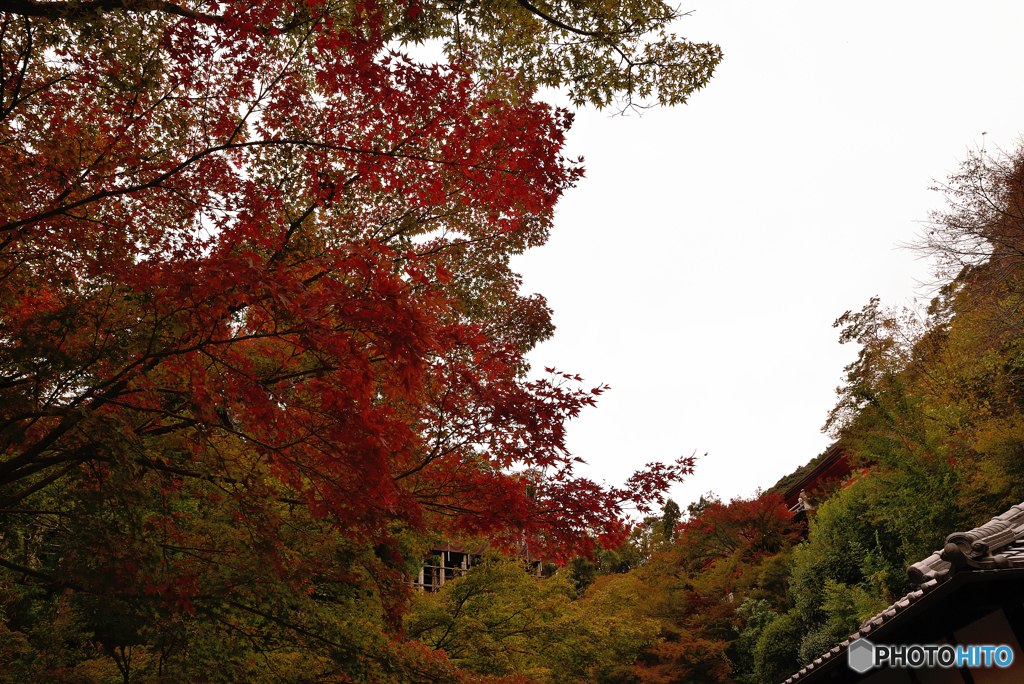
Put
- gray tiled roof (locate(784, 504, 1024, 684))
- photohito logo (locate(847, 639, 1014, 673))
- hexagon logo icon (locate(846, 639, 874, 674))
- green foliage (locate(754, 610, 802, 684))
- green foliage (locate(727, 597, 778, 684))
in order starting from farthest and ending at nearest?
1. green foliage (locate(727, 597, 778, 684))
2. green foliage (locate(754, 610, 802, 684))
3. hexagon logo icon (locate(846, 639, 874, 674))
4. photohito logo (locate(847, 639, 1014, 673))
5. gray tiled roof (locate(784, 504, 1024, 684))

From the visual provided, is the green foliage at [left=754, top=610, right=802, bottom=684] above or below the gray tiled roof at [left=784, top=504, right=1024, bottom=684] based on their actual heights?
below

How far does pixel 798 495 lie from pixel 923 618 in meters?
28.5

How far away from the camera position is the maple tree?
4074 millimetres

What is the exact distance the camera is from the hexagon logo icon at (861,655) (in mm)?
5314

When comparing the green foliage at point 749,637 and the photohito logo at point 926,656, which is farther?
the green foliage at point 749,637

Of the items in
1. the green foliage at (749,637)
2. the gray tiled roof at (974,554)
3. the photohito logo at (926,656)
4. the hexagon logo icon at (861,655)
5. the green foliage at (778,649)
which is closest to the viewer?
the gray tiled roof at (974,554)

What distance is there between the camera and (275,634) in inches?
248

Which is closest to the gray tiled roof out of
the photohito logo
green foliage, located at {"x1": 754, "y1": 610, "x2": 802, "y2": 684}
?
the photohito logo

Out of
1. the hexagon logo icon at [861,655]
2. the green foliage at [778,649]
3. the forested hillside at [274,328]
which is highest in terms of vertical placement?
the forested hillside at [274,328]

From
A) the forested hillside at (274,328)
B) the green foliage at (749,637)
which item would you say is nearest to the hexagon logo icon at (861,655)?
the forested hillside at (274,328)

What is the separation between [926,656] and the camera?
5059 mm

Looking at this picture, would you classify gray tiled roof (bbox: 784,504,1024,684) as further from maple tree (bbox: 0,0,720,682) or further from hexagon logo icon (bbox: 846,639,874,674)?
maple tree (bbox: 0,0,720,682)

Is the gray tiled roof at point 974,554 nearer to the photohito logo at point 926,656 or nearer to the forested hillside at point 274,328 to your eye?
the photohito logo at point 926,656

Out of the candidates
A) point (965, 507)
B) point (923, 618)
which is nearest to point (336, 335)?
point (923, 618)
